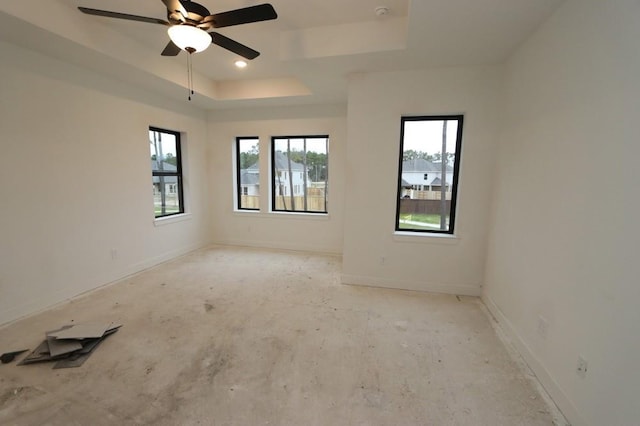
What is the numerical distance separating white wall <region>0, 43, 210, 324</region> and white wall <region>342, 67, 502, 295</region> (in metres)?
2.92

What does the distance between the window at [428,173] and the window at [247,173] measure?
9.23ft

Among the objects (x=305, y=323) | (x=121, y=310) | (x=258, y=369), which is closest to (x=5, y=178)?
(x=121, y=310)

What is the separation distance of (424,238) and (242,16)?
282 centimetres

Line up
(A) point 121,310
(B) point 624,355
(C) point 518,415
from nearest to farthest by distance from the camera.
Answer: (B) point 624,355, (C) point 518,415, (A) point 121,310

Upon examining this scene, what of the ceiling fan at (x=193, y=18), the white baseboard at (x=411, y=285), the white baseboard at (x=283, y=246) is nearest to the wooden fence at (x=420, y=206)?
the white baseboard at (x=411, y=285)

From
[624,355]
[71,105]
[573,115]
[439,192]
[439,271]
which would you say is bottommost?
[439,271]

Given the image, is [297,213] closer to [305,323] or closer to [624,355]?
[305,323]

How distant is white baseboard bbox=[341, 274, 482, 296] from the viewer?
10.5 ft

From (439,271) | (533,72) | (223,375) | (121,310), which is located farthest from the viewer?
(439,271)

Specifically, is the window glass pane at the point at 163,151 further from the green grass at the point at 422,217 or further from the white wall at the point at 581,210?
the white wall at the point at 581,210

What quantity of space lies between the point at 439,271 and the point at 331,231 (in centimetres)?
197

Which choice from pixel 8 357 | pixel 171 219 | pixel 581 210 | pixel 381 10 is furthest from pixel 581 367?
pixel 171 219

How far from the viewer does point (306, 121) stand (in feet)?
15.0

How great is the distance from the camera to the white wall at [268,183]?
4.53m
